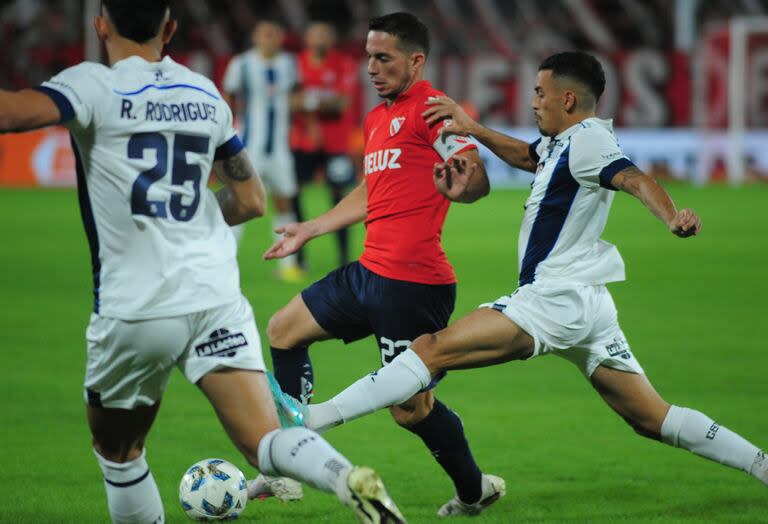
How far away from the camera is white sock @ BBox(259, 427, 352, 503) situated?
3.82 m

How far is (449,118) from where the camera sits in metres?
5.27

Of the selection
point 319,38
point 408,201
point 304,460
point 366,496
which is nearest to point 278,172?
point 319,38

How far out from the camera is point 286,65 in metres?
A: 13.7

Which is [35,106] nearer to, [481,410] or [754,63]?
[481,410]

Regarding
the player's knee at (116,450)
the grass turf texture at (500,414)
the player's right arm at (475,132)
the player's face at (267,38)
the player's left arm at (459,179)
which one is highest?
the player's face at (267,38)

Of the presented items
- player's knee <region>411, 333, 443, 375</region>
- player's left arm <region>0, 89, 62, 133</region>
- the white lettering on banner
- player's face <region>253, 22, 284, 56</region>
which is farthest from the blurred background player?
player's left arm <region>0, 89, 62, 133</region>

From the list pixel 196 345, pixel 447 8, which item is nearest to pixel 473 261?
pixel 196 345

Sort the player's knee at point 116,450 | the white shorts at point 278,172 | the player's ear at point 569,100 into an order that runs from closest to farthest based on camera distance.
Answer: the player's knee at point 116,450 → the player's ear at point 569,100 → the white shorts at point 278,172

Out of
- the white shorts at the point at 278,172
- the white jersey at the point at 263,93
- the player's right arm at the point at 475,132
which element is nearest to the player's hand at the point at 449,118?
the player's right arm at the point at 475,132

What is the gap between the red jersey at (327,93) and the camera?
13914 millimetres

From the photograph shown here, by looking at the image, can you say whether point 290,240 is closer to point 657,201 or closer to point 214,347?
point 214,347

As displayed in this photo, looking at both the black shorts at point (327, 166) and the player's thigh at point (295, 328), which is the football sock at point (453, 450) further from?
the black shorts at point (327, 166)

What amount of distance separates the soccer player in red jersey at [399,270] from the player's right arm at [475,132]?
71 mm

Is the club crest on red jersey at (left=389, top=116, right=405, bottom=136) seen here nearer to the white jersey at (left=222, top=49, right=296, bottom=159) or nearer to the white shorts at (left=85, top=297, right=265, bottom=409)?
the white shorts at (left=85, top=297, right=265, bottom=409)
